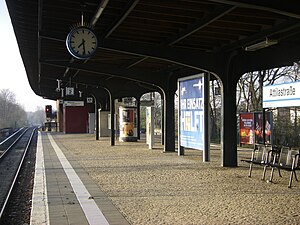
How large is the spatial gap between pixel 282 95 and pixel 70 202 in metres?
6.95

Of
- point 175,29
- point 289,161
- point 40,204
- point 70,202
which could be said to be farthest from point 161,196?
point 175,29

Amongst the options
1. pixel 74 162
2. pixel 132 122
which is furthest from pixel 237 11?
pixel 132 122

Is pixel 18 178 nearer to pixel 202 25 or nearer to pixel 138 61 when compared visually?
pixel 138 61

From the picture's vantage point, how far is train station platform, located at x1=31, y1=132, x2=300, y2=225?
6.46m

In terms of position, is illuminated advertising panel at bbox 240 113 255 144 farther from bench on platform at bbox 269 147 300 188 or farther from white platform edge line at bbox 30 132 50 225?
white platform edge line at bbox 30 132 50 225

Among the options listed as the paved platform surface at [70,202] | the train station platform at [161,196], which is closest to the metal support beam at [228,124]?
the train station platform at [161,196]

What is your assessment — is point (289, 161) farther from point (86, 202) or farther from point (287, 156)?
point (86, 202)

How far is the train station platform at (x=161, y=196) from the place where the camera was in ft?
21.2

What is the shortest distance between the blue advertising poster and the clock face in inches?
183

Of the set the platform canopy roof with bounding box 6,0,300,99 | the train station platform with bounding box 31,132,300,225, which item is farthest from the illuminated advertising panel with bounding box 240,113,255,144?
the train station platform with bounding box 31,132,300,225

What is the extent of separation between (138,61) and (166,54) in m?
4.55

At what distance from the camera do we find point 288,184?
31.8 feet

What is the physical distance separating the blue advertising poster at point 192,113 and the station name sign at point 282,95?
2.22m

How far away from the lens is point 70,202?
7.68 m
